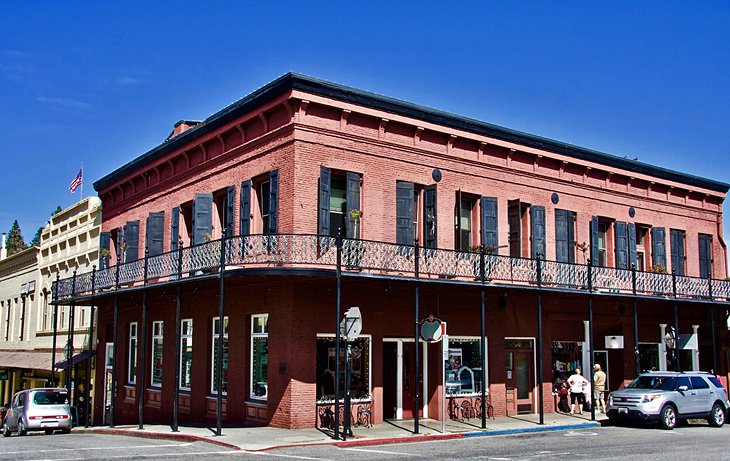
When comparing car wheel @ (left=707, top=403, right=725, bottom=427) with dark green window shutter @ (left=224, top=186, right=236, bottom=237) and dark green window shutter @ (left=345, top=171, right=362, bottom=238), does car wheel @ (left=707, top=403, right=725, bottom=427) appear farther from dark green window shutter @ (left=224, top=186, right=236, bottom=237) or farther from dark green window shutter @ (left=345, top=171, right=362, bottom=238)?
dark green window shutter @ (left=224, top=186, right=236, bottom=237)

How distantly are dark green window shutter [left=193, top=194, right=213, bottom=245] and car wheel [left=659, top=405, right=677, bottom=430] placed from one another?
46.2 ft

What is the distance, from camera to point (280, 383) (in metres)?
19.7

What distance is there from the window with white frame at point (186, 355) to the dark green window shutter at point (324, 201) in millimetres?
7125

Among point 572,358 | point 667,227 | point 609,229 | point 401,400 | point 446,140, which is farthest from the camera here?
point 667,227

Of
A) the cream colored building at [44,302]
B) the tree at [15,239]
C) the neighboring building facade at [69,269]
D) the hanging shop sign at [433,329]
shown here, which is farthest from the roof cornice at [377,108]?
the tree at [15,239]

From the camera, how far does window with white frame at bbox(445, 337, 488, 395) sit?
23078 mm

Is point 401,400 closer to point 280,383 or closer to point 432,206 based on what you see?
point 280,383

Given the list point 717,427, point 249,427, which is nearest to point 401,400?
A: point 249,427

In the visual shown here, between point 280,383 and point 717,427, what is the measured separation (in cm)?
1289

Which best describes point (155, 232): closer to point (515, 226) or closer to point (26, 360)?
point (515, 226)

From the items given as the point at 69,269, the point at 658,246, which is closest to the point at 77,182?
the point at 69,269

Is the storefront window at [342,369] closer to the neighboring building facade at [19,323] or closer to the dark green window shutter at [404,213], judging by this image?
the dark green window shutter at [404,213]

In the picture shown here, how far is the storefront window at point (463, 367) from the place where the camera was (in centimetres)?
2308

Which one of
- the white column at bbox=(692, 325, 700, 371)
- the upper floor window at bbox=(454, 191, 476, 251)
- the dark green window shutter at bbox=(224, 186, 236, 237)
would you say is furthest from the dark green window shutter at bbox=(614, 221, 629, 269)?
the dark green window shutter at bbox=(224, 186, 236, 237)
